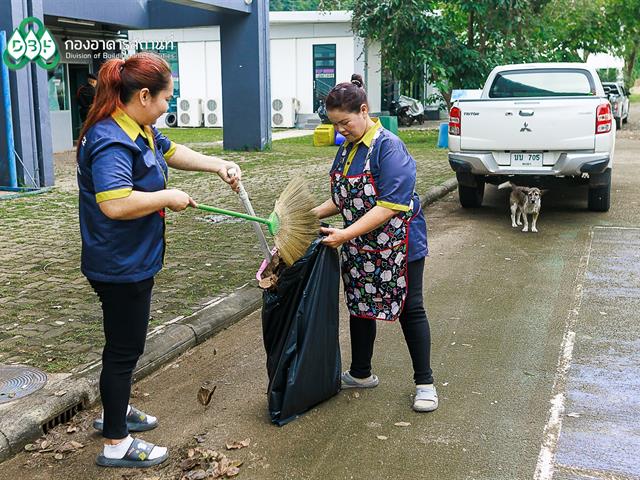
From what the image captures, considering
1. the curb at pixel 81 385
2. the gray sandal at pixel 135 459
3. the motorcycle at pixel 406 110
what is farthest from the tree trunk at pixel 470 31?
the gray sandal at pixel 135 459

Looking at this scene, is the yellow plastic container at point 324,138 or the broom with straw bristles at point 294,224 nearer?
the broom with straw bristles at point 294,224

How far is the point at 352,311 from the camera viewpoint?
4.12 m

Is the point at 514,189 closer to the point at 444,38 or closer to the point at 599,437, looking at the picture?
the point at 599,437

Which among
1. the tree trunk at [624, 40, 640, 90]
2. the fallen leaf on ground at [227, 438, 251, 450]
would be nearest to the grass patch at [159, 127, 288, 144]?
the fallen leaf on ground at [227, 438, 251, 450]

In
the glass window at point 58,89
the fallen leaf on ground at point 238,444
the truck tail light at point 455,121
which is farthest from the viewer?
the glass window at point 58,89

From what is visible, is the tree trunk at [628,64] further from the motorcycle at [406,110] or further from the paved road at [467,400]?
the paved road at [467,400]

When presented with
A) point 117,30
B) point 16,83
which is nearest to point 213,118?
point 117,30

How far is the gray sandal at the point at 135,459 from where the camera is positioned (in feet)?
11.4

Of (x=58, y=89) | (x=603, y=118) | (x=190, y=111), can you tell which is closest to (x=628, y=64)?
(x=190, y=111)

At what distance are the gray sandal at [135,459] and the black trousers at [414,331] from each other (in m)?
1.34

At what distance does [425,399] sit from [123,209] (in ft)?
6.43

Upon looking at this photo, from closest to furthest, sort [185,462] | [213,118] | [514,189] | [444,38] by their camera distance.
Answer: [185,462] → [514,189] → [444,38] → [213,118]

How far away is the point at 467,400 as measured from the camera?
164 inches

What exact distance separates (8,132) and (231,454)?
9051mm
